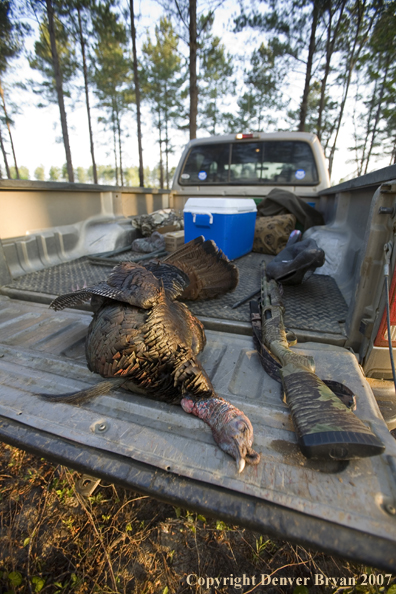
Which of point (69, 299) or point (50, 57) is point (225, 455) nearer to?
point (69, 299)

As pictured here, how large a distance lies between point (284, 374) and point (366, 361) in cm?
66

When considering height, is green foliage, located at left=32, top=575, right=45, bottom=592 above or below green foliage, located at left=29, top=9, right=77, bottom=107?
below

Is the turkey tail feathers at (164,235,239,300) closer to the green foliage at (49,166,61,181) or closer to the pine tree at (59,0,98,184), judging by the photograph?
the pine tree at (59,0,98,184)

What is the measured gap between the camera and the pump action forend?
0.97 meters

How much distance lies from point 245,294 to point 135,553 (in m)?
2.00

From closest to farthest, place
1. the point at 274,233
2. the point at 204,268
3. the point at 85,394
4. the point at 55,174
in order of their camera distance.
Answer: the point at 85,394 < the point at 204,268 < the point at 274,233 < the point at 55,174

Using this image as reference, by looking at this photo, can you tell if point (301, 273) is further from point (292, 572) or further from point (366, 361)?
point (292, 572)

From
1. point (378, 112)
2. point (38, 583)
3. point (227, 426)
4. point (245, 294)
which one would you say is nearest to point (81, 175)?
point (378, 112)

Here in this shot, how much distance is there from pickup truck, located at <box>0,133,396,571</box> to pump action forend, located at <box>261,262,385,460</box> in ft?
0.26

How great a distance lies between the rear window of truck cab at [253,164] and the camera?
497cm

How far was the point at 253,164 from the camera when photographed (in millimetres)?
5191

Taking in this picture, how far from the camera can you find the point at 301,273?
273cm

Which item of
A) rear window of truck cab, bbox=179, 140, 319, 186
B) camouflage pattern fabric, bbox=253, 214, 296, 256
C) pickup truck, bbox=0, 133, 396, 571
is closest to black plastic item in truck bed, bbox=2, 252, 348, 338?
pickup truck, bbox=0, 133, 396, 571

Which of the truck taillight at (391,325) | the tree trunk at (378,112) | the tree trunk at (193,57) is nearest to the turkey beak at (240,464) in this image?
the truck taillight at (391,325)
